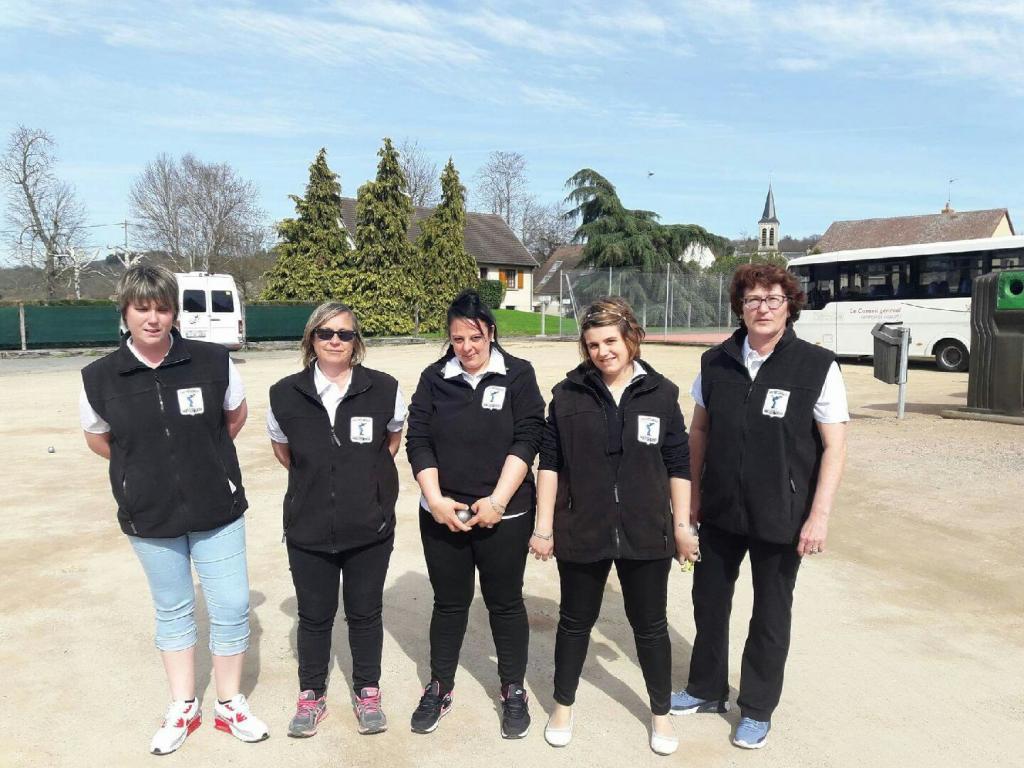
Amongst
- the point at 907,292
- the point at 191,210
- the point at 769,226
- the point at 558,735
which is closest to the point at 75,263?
the point at 191,210

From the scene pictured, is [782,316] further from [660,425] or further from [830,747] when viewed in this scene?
[830,747]

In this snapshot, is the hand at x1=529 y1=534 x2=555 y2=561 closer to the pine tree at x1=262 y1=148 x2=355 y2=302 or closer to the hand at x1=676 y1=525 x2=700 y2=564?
the hand at x1=676 y1=525 x2=700 y2=564

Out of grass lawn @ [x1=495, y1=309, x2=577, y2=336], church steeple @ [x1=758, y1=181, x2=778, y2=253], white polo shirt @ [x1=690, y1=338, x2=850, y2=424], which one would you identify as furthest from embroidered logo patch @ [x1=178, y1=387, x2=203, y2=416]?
church steeple @ [x1=758, y1=181, x2=778, y2=253]

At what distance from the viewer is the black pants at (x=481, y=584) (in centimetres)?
305

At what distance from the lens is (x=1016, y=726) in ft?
10.2

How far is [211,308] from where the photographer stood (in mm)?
20297

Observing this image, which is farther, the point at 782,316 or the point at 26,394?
the point at 26,394

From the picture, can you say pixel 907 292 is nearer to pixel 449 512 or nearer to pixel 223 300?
pixel 223 300

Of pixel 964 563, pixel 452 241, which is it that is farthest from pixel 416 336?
pixel 964 563

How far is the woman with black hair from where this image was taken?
9.81ft

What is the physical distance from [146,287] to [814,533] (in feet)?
8.33

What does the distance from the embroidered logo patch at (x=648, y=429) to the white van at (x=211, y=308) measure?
18.7m

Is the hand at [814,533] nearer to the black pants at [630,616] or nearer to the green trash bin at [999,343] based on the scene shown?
the black pants at [630,616]

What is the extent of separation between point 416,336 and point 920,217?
4376cm
